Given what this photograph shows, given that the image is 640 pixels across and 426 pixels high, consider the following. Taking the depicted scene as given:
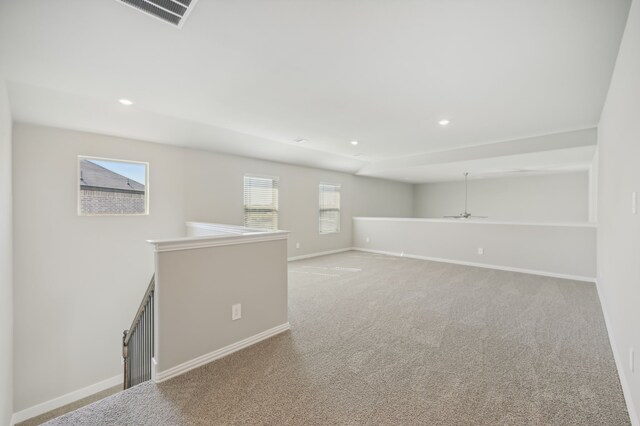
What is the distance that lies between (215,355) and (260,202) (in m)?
4.04

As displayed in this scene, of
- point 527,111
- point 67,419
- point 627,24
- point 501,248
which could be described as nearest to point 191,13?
point 67,419

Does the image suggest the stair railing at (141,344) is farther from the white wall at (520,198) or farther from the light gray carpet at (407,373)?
the white wall at (520,198)

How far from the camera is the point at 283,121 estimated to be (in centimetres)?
413

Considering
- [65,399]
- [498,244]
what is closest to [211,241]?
[65,399]

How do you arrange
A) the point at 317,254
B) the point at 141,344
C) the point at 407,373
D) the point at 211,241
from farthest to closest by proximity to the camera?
the point at 317,254
the point at 141,344
the point at 211,241
the point at 407,373

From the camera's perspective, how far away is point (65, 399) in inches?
156

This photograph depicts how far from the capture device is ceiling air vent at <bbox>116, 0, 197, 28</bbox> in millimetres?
1713

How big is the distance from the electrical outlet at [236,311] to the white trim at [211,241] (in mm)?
549

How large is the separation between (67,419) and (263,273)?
1.53 meters

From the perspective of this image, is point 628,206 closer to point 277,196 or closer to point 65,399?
point 277,196

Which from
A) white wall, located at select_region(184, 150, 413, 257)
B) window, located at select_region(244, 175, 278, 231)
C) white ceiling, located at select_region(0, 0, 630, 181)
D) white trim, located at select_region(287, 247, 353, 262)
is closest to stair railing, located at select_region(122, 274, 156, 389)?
white ceiling, located at select_region(0, 0, 630, 181)

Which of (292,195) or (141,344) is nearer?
(141,344)

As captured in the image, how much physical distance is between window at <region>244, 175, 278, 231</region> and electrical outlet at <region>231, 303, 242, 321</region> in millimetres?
3280

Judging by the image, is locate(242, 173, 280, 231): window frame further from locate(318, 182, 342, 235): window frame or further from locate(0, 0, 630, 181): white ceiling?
locate(0, 0, 630, 181): white ceiling
